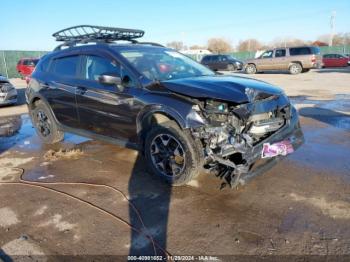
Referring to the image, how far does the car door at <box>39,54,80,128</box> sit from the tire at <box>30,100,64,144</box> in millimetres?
247

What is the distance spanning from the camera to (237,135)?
12.7 ft

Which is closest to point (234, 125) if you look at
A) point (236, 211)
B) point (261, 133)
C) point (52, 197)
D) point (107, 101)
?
point (261, 133)

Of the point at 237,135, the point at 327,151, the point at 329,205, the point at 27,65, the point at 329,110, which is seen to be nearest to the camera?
the point at 329,205

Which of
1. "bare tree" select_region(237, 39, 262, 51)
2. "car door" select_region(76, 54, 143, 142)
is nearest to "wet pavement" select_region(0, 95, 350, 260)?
"car door" select_region(76, 54, 143, 142)

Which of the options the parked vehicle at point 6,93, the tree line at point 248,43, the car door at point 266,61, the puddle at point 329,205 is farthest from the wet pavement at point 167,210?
the tree line at point 248,43

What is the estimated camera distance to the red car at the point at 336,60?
1201 inches

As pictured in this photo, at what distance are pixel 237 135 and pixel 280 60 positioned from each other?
72.2 ft

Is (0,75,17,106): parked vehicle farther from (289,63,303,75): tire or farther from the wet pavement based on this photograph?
(289,63,303,75): tire

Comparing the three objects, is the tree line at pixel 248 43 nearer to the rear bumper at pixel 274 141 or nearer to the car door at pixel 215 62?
the car door at pixel 215 62

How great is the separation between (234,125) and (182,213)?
1210 millimetres

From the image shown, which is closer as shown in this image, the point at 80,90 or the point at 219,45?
the point at 80,90

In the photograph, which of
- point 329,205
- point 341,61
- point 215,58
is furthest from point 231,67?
point 329,205

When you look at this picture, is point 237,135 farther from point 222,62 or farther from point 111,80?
point 222,62

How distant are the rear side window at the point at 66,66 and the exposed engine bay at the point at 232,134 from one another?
105 inches
